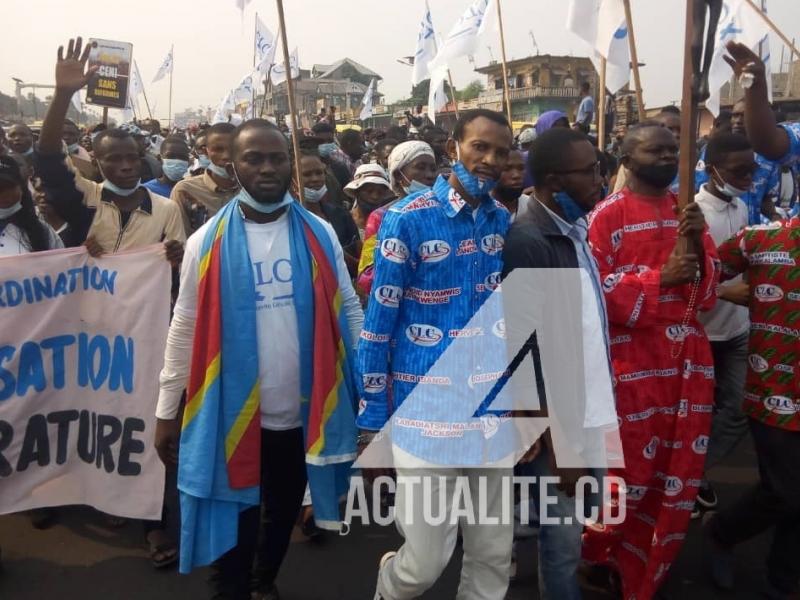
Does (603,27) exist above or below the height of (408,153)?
above

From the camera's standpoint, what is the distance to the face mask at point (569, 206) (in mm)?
2445

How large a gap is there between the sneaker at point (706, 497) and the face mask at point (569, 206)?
2.19 meters

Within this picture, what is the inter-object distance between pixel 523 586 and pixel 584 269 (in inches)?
63.9

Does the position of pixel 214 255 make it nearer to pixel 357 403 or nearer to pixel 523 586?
pixel 357 403

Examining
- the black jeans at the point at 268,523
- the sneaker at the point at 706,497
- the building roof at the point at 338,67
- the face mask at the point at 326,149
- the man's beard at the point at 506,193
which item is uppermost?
the building roof at the point at 338,67

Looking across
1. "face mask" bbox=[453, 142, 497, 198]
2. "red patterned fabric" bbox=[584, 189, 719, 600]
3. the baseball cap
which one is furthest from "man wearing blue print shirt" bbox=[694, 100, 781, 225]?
"face mask" bbox=[453, 142, 497, 198]

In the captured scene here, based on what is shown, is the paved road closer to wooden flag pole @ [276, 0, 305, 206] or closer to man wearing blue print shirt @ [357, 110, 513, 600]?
man wearing blue print shirt @ [357, 110, 513, 600]

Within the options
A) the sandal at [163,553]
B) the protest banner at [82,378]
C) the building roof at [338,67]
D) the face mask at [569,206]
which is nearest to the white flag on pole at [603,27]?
the face mask at [569,206]

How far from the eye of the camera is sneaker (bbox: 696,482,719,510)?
3.81 metres

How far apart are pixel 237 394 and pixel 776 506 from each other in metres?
2.25

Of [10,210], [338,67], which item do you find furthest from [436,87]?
[338,67]

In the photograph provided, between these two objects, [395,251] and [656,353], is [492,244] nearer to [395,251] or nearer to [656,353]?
[395,251]

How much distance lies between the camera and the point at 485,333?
7.58 feet

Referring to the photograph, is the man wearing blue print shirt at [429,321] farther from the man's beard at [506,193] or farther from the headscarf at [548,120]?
the headscarf at [548,120]
